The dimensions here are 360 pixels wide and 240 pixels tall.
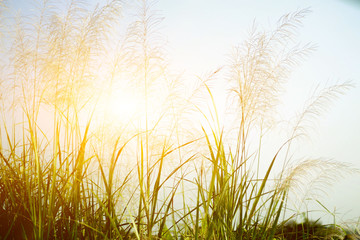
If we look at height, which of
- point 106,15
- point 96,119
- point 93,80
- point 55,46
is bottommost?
point 96,119

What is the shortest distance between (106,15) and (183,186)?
1108mm

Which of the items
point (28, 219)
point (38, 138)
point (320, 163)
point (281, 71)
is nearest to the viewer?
point (28, 219)

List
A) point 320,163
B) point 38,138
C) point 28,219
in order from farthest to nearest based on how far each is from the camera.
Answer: point 38,138, point 320,163, point 28,219

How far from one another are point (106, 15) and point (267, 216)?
4.79 feet

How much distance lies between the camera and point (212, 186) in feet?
5.02

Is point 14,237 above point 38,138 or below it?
below

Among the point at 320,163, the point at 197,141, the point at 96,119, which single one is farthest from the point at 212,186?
the point at 96,119

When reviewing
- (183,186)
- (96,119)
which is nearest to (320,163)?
(183,186)

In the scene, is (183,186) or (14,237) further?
(183,186)

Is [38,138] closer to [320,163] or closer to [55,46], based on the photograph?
[55,46]

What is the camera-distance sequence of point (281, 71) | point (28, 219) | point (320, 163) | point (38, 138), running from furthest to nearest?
point (281, 71), point (38, 138), point (320, 163), point (28, 219)

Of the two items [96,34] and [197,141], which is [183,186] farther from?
[96,34]

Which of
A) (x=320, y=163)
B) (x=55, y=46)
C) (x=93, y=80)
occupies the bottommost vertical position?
(x=320, y=163)

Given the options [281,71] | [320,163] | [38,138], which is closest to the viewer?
[320,163]
